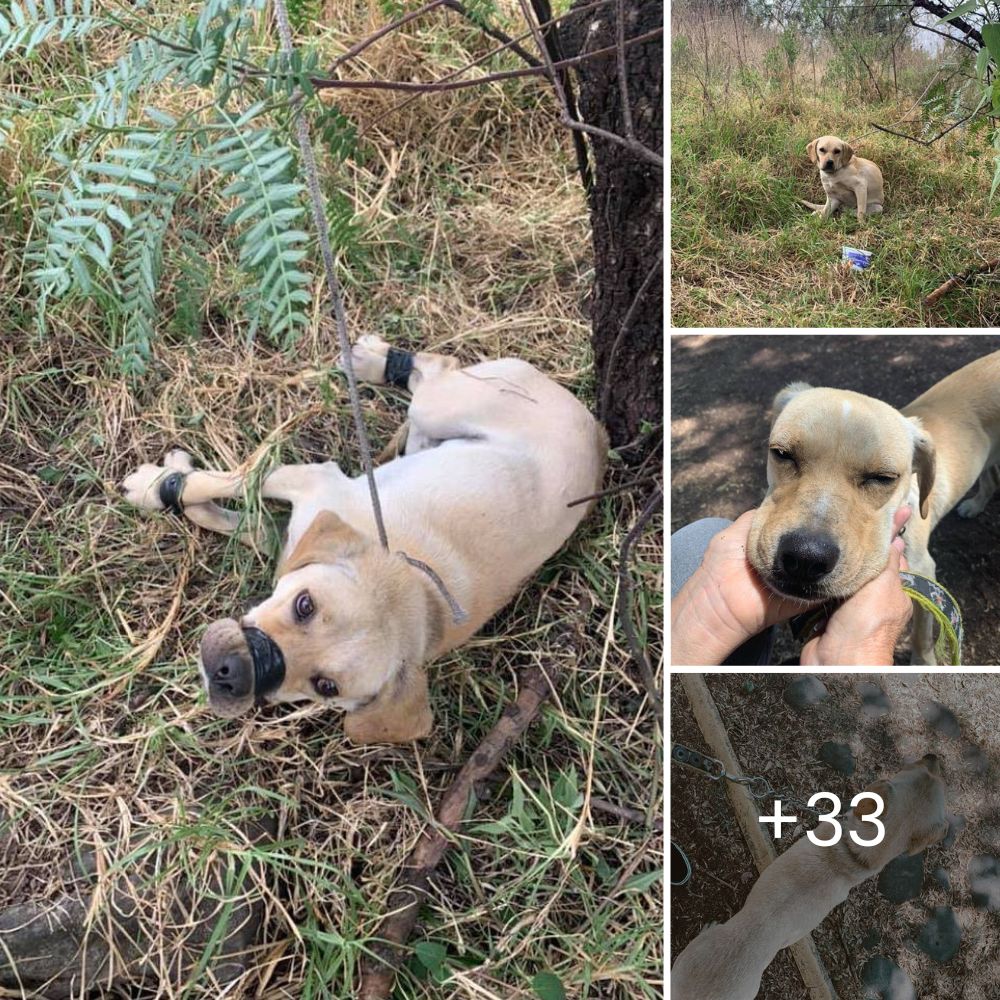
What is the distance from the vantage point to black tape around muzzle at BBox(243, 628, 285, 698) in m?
2.27

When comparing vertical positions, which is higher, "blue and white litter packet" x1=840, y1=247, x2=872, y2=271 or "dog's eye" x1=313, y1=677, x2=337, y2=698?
"blue and white litter packet" x1=840, y1=247, x2=872, y2=271

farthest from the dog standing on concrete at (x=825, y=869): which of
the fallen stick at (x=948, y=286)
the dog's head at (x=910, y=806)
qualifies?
the fallen stick at (x=948, y=286)

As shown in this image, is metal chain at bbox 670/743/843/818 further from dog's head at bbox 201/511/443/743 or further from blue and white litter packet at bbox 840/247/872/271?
dog's head at bbox 201/511/443/743

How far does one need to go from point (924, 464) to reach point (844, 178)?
568 millimetres

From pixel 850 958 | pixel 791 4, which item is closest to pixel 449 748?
pixel 850 958

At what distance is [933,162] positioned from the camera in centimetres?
154

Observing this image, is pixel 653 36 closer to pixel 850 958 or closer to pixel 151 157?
pixel 151 157

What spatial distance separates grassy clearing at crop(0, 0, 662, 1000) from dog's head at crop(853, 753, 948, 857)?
153 cm

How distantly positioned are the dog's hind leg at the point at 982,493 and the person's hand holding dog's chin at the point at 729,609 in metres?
0.30

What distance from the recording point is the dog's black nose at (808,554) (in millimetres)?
1268

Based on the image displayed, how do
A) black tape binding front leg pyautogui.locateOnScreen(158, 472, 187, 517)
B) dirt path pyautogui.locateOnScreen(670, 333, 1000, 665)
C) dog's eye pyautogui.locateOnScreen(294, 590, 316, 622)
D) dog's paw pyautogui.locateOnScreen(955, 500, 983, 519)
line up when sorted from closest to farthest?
dirt path pyautogui.locateOnScreen(670, 333, 1000, 665), dog's paw pyautogui.locateOnScreen(955, 500, 983, 519), dog's eye pyautogui.locateOnScreen(294, 590, 316, 622), black tape binding front leg pyautogui.locateOnScreen(158, 472, 187, 517)

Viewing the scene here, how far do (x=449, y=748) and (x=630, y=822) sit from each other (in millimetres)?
593

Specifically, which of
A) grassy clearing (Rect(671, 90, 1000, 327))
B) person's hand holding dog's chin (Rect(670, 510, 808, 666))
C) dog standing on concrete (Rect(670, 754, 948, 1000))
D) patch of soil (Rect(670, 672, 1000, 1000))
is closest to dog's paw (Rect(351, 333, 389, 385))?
grassy clearing (Rect(671, 90, 1000, 327))

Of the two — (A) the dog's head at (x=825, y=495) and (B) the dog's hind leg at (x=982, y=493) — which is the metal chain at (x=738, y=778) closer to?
(A) the dog's head at (x=825, y=495)
